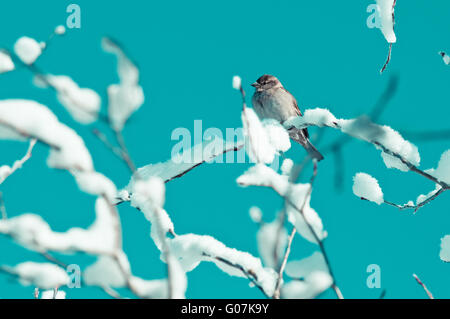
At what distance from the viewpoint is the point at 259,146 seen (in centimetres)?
128

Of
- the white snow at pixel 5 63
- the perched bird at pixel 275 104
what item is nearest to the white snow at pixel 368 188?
the white snow at pixel 5 63

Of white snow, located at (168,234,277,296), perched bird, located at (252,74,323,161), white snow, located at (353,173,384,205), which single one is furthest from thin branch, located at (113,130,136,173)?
perched bird, located at (252,74,323,161)

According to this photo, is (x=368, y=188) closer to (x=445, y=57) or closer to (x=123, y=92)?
(x=445, y=57)

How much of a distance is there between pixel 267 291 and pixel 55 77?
32.0 inches

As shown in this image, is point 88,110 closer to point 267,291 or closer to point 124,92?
point 124,92

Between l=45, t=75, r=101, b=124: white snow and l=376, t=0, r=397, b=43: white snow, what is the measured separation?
1.22m

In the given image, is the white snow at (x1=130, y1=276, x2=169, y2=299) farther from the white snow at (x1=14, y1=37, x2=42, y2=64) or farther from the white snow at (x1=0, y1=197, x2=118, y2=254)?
the white snow at (x1=14, y1=37, x2=42, y2=64)

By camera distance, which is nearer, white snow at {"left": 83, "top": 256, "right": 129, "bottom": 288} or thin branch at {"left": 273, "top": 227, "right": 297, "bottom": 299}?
white snow at {"left": 83, "top": 256, "right": 129, "bottom": 288}

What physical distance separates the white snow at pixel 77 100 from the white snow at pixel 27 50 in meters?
0.13

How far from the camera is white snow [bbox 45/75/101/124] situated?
30.2 inches

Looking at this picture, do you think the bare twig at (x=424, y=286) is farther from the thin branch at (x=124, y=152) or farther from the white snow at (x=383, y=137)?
the thin branch at (x=124, y=152)

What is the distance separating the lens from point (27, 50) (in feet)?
3.01

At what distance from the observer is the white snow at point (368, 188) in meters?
1.91

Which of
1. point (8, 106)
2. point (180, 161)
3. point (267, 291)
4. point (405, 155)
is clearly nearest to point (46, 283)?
point (8, 106)
